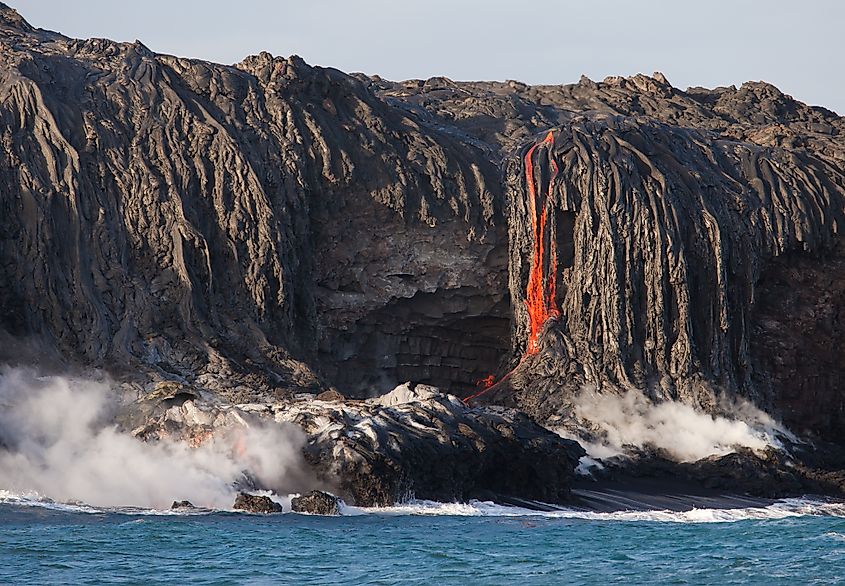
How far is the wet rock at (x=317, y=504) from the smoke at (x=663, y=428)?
38.7 feet

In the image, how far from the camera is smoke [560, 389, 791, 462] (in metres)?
47.6

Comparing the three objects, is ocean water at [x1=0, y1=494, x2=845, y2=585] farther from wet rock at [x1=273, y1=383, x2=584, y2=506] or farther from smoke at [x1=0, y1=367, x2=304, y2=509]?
smoke at [x1=0, y1=367, x2=304, y2=509]

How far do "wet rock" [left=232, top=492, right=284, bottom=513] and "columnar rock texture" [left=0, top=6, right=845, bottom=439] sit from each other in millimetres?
7090

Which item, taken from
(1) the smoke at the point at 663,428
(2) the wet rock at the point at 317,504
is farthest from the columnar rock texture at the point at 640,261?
(2) the wet rock at the point at 317,504

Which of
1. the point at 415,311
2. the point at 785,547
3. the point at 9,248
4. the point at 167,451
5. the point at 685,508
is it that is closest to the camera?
the point at 785,547

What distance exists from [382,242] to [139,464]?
14.1m

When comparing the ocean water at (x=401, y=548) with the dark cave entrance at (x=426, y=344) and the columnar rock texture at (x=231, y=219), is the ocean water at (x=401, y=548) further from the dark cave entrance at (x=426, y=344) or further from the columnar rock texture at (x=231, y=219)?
the dark cave entrance at (x=426, y=344)

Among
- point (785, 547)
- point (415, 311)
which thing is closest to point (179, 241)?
point (415, 311)

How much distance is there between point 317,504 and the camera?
36.4 meters

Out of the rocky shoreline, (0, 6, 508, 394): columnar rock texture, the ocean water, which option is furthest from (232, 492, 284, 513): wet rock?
(0, 6, 508, 394): columnar rock texture

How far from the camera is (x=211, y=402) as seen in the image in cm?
4056

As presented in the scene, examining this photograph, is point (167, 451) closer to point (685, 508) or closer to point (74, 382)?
point (74, 382)

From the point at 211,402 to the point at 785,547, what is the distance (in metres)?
12.8

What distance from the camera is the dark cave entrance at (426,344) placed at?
4984cm
